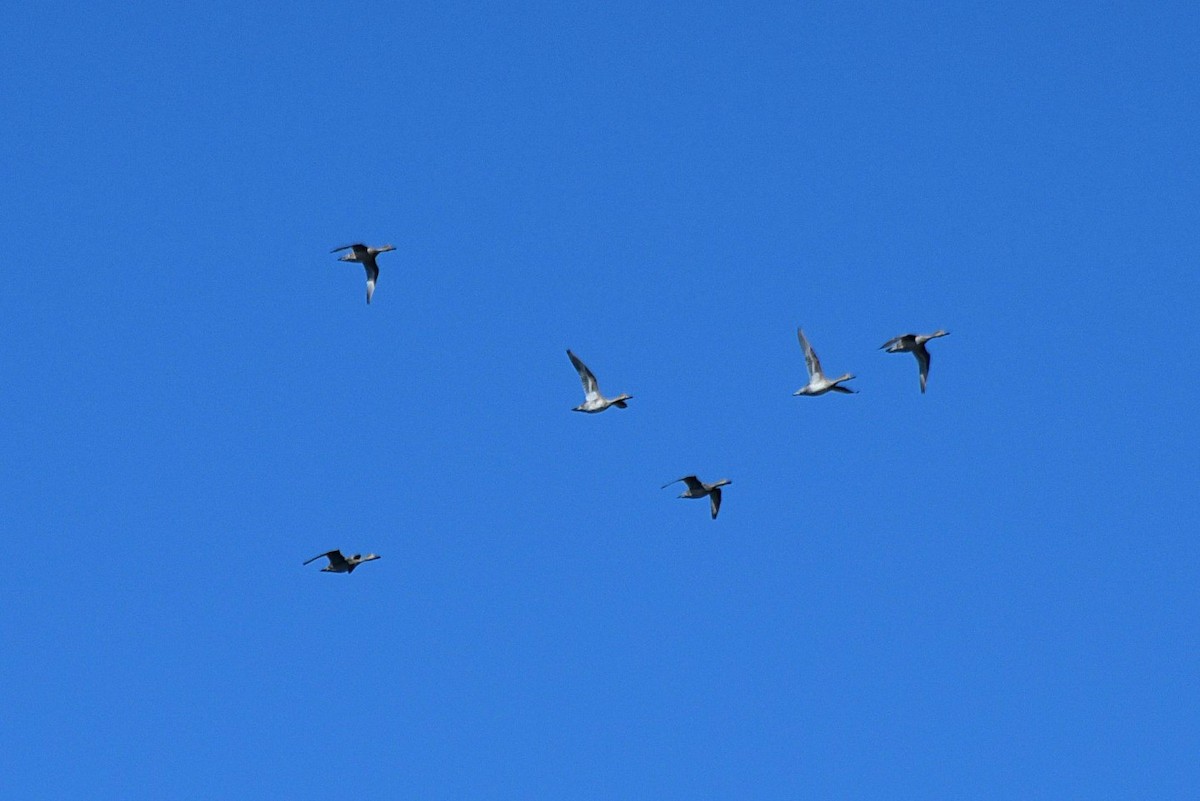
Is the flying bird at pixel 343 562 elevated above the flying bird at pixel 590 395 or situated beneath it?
situated beneath

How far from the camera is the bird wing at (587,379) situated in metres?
58.6

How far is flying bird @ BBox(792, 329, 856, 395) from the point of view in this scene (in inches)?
2237

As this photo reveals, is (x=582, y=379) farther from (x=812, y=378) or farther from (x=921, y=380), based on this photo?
(x=921, y=380)

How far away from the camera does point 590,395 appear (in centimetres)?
5872

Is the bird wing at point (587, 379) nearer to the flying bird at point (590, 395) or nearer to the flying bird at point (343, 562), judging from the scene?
the flying bird at point (590, 395)

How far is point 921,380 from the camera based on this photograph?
2291 inches

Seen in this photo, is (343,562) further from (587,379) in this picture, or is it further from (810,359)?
(810,359)

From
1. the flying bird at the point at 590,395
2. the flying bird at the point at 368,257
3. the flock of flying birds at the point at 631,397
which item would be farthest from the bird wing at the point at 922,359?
the flying bird at the point at 368,257

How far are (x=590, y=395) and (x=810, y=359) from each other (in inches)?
356

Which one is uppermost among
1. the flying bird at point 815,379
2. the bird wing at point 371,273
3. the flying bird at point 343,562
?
the bird wing at point 371,273

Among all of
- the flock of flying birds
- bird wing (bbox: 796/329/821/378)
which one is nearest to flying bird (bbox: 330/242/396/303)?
the flock of flying birds

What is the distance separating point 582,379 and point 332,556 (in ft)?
40.3

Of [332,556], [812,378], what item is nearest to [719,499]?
[812,378]

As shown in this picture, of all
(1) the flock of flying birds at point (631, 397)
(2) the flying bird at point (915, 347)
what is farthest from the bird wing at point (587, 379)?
(2) the flying bird at point (915, 347)
